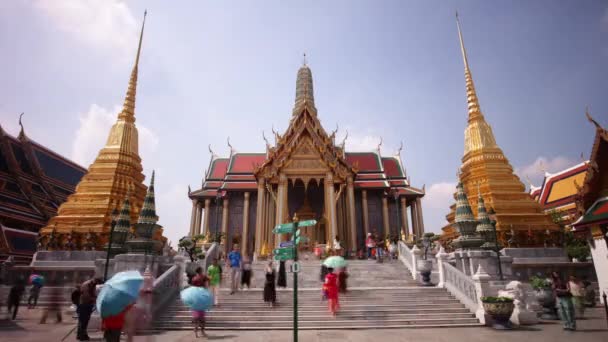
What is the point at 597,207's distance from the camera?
32.3ft

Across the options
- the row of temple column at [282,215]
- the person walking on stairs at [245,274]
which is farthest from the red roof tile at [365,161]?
the person walking on stairs at [245,274]

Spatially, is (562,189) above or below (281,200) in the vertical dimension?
above

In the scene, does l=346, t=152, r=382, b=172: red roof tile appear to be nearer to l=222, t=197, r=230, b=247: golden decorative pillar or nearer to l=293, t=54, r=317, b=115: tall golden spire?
l=293, t=54, r=317, b=115: tall golden spire

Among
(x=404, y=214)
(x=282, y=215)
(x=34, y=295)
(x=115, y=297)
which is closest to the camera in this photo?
(x=115, y=297)

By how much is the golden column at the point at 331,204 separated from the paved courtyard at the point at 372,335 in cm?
1110

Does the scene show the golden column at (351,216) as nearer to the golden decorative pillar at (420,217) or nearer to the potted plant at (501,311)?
the golden decorative pillar at (420,217)

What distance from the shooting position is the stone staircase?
25.0 feet

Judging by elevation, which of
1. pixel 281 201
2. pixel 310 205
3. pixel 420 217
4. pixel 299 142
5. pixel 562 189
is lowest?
pixel 420 217

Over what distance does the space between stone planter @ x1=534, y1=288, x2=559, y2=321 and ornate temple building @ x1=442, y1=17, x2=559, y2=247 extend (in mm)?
7092

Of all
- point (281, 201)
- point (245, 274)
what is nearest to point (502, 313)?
point (245, 274)

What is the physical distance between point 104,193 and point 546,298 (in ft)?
61.5

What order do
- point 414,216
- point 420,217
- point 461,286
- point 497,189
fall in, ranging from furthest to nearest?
point 414,216 → point 420,217 → point 497,189 → point 461,286

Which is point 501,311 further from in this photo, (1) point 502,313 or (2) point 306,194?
(2) point 306,194

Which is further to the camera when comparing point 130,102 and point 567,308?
point 130,102
